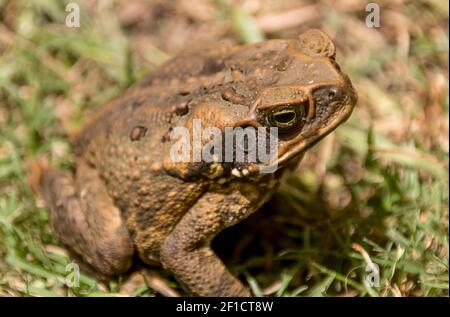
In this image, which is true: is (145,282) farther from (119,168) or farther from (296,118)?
(296,118)

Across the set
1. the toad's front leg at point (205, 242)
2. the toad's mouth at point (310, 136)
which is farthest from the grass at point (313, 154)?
the toad's mouth at point (310, 136)

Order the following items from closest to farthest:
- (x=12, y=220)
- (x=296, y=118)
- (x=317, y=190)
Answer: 1. (x=296, y=118)
2. (x=12, y=220)
3. (x=317, y=190)

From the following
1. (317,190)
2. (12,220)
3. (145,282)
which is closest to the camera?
(145,282)

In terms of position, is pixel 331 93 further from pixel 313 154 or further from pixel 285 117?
pixel 313 154

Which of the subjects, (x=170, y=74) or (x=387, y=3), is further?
(x=387, y=3)

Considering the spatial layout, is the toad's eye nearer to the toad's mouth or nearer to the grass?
the toad's mouth

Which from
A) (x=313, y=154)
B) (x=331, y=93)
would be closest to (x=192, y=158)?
(x=331, y=93)
